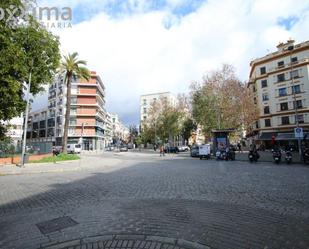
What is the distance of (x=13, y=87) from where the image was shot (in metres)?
16.4

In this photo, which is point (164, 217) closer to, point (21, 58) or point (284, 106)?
point (21, 58)

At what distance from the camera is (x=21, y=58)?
16828 millimetres

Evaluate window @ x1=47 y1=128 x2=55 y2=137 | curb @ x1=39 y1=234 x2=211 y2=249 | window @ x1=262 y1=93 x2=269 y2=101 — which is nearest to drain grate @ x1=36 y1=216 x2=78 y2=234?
curb @ x1=39 y1=234 x2=211 y2=249

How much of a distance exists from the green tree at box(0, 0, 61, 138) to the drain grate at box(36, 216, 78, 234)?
1391 cm

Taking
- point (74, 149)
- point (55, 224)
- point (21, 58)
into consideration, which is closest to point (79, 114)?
point (74, 149)

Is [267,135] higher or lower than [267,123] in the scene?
lower

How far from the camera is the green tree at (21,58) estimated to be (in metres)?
15.9

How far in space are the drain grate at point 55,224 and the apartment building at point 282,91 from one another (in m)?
42.9

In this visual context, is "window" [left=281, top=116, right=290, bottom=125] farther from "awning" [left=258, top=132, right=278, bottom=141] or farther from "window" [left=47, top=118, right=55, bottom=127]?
"window" [left=47, top=118, right=55, bottom=127]

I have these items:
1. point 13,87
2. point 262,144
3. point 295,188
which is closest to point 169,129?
point 262,144

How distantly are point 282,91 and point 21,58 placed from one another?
1834 inches

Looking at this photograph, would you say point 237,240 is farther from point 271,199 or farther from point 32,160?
point 32,160

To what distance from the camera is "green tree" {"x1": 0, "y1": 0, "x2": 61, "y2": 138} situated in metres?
15.9

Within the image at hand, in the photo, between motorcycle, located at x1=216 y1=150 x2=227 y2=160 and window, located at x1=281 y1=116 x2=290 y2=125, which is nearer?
motorcycle, located at x1=216 y1=150 x2=227 y2=160
